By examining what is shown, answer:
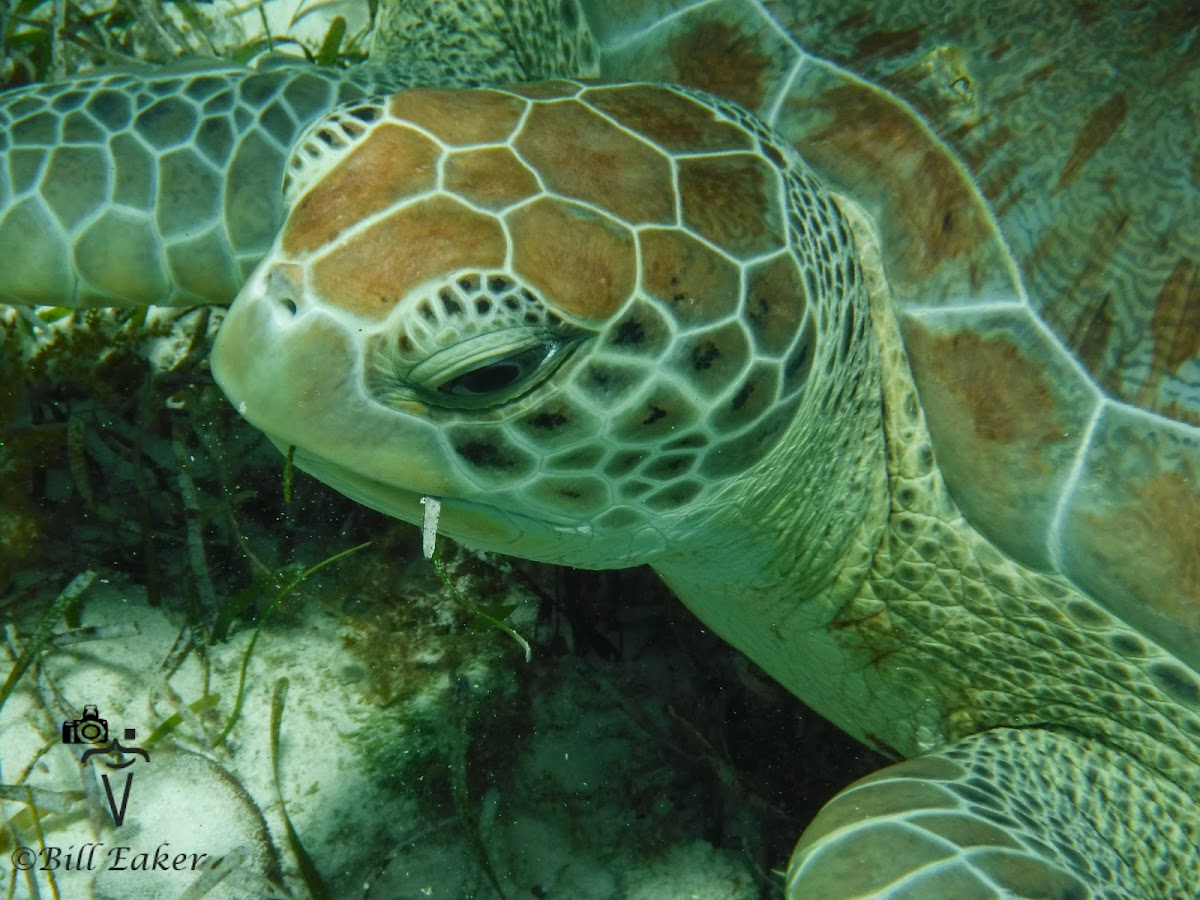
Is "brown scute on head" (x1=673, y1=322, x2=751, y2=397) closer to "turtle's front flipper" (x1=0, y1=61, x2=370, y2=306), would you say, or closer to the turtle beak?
the turtle beak

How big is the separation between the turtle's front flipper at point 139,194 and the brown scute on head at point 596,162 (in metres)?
0.81

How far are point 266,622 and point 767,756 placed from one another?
124cm

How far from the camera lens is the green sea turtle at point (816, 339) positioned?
1143mm

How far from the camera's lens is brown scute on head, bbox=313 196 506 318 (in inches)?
42.5

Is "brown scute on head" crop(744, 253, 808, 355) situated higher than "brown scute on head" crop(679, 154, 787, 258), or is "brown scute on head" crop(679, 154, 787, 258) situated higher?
"brown scute on head" crop(679, 154, 787, 258)

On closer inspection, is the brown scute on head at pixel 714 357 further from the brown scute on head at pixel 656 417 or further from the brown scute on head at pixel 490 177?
the brown scute on head at pixel 490 177

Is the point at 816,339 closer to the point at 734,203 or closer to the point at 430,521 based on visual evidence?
the point at 734,203

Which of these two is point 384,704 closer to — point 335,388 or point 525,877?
point 525,877

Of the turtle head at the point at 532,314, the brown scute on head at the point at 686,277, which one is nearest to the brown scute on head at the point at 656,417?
the turtle head at the point at 532,314

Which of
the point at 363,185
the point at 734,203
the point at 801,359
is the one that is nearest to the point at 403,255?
the point at 363,185

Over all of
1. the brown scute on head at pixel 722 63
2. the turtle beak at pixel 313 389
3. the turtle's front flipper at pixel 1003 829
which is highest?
the brown scute on head at pixel 722 63

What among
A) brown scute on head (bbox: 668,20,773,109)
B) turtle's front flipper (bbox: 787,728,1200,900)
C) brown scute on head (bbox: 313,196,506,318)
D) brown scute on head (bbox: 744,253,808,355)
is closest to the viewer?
brown scute on head (bbox: 313,196,506,318)

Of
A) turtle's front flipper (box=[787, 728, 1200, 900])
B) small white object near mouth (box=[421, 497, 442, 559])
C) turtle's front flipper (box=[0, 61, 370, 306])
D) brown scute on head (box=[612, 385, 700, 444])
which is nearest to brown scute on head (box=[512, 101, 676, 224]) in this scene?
brown scute on head (box=[612, 385, 700, 444])

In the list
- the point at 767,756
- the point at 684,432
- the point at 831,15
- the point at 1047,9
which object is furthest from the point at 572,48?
the point at 767,756
